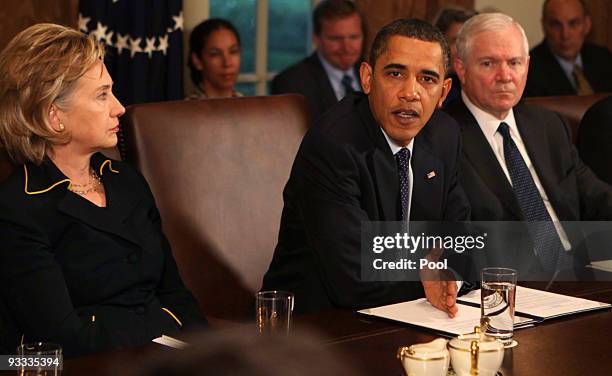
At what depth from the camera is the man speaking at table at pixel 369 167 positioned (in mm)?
2453

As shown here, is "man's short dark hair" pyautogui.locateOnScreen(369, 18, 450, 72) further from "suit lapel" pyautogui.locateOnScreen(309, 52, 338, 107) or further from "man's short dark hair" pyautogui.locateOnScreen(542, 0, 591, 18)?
"man's short dark hair" pyautogui.locateOnScreen(542, 0, 591, 18)

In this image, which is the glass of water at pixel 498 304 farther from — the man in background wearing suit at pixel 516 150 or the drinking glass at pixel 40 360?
the man in background wearing suit at pixel 516 150

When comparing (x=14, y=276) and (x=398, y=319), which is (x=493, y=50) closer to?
(x=398, y=319)

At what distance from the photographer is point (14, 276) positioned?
206 cm

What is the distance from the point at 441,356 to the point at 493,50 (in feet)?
6.41

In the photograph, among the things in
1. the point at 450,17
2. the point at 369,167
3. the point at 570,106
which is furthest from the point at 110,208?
the point at 450,17

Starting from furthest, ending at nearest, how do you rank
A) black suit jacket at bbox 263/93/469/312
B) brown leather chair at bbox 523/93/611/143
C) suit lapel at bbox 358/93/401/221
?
brown leather chair at bbox 523/93/611/143
suit lapel at bbox 358/93/401/221
black suit jacket at bbox 263/93/469/312

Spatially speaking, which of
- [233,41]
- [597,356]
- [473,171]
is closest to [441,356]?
[597,356]

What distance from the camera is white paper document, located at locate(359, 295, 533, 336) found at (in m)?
1.94

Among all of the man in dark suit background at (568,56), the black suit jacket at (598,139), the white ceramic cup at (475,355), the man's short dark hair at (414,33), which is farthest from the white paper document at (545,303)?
the man in dark suit background at (568,56)

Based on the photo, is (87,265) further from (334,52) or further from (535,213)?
(334,52)

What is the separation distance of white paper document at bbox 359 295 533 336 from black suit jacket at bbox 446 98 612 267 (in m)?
0.92

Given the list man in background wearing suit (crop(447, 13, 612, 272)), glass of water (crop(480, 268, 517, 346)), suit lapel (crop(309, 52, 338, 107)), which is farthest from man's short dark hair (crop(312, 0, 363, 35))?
glass of water (crop(480, 268, 517, 346))

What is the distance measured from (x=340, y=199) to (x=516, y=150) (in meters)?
0.97
